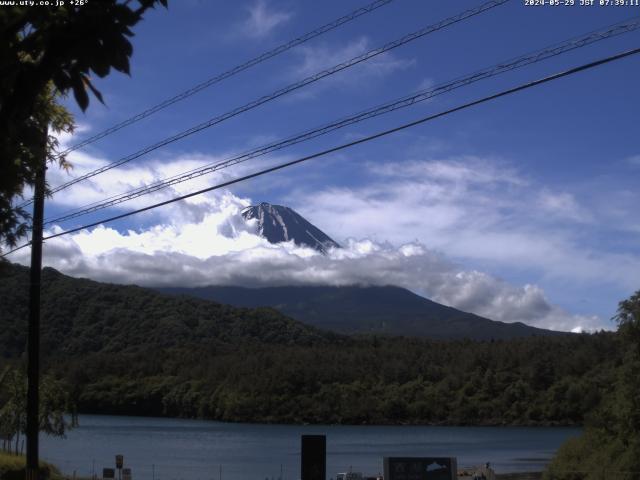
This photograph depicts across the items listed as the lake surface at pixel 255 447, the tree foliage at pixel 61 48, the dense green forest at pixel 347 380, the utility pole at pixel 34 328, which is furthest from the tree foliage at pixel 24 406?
the dense green forest at pixel 347 380

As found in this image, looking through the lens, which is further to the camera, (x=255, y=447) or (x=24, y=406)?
(x=255, y=447)

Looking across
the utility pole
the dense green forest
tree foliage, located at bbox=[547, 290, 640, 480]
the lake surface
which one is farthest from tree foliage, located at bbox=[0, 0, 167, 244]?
the dense green forest

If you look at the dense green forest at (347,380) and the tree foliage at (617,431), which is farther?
the dense green forest at (347,380)

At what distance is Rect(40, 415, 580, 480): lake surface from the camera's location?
202 ft

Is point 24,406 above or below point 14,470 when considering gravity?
above

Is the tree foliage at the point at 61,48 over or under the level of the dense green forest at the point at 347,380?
over

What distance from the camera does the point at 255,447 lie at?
87.0m

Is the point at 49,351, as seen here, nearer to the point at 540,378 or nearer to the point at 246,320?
the point at 246,320

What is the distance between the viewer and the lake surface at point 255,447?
61625mm

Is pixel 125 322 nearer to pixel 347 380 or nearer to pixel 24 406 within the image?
pixel 347 380

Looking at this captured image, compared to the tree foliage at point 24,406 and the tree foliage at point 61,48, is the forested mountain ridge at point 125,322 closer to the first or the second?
the tree foliage at point 24,406

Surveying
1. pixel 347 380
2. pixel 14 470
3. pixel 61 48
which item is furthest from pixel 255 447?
pixel 61 48

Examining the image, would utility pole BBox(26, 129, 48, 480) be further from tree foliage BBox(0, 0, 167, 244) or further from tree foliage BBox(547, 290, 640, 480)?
tree foliage BBox(547, 290, 640, 480)

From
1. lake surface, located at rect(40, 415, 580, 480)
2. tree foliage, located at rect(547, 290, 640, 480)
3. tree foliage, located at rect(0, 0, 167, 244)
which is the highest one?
tree foliage, located at rect(0, 0, 167, 244)
